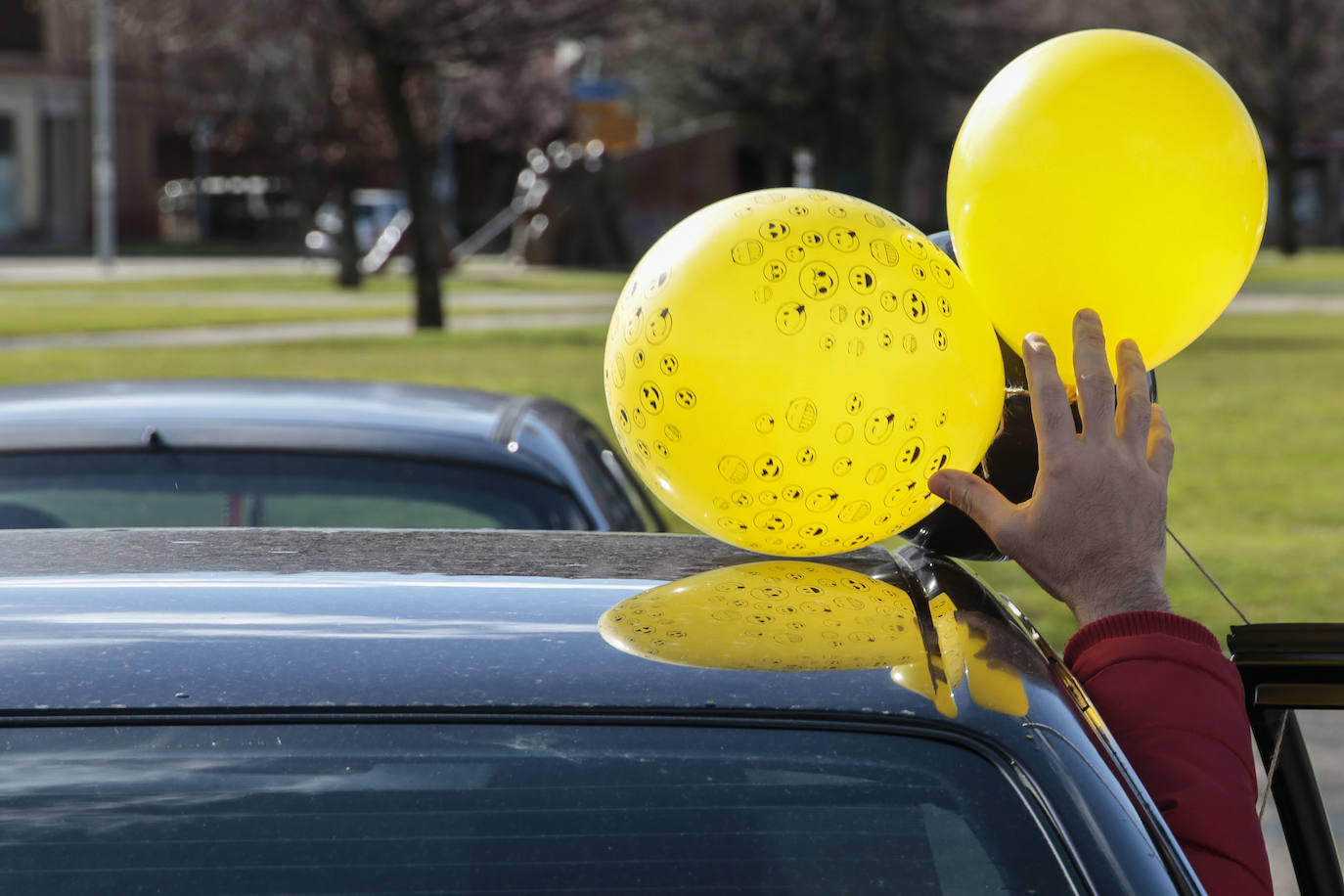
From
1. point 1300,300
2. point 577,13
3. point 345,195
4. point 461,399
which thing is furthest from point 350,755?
point 345,195

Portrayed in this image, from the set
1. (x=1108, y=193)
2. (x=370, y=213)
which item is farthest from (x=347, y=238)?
(x=1108, y=193)

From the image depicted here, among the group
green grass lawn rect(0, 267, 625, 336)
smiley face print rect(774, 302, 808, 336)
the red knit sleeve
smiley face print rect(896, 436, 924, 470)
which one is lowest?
green grass lawn rect(0, 267, 625, 336)

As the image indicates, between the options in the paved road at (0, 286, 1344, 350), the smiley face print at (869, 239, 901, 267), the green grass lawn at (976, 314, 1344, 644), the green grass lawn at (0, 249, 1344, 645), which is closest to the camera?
the smiley face print at (869, 239, 901, 267)

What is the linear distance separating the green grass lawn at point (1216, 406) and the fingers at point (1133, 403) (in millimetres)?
4786

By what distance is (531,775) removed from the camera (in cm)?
146

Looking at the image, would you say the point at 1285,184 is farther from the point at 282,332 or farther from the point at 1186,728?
the point at 1186,728

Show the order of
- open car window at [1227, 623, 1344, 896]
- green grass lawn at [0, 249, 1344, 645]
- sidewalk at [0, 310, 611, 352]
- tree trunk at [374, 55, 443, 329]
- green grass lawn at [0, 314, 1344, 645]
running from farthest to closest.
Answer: tree trunk at [374, 55, 443, 329]
sidewalk at [0, 310, 611, 352]
green grass lawn at [0, 249, 1344, 645]
green grass lawn at [0, 314, 1344, 645]
open car window at [1227, 623, 1344, 896]

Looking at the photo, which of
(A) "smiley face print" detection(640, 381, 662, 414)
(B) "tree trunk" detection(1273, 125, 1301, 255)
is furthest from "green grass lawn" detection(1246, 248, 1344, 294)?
(A) "smiley face print" detection(640, 381, 662, 414)

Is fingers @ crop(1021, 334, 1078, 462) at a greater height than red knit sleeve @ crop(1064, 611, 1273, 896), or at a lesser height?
greater

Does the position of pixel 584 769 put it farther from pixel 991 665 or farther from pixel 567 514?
pixel 567 514

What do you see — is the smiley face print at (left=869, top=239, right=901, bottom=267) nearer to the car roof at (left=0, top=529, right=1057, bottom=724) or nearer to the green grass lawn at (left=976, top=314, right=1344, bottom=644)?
the car roof at (left=0, top=529, right=1057, bottom=724)

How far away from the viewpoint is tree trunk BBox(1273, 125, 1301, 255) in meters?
49.3

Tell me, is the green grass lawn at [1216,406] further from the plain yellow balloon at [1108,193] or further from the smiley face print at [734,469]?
the smiley face print at [734,469]

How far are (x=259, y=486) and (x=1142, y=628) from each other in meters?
2.01
